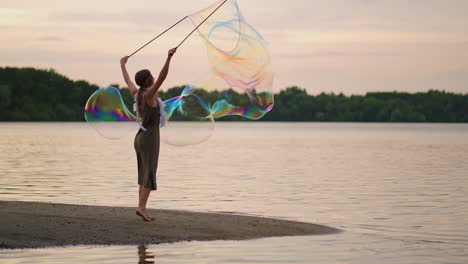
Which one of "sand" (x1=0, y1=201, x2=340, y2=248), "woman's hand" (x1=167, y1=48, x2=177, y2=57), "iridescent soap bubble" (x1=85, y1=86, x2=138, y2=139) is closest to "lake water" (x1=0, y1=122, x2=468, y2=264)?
"sand" (x1=0, y1=201, x2=340, y2=248)

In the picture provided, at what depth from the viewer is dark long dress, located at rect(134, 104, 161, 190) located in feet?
49.2

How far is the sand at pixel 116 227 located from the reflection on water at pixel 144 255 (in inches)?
12.6

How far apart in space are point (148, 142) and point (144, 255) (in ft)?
7.73

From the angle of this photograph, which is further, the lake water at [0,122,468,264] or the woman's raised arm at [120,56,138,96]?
the woman's raised arm at [120,56,138,96]

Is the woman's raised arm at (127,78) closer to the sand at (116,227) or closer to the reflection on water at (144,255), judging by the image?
the sand at (116,227)

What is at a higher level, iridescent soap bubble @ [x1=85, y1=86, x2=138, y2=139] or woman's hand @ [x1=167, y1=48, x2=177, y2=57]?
woman's hand @ [x1=167, y1=48, x2=177, y2=57]

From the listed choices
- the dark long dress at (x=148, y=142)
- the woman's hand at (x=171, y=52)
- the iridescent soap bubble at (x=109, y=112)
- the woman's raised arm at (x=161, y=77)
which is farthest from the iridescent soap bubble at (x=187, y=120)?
the woman's hand at (x=171, y=52)

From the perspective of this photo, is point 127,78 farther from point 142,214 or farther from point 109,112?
point 142,214

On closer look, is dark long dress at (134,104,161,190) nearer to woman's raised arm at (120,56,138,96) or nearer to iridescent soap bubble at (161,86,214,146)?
woman's raised arm at (120,56,138,96)

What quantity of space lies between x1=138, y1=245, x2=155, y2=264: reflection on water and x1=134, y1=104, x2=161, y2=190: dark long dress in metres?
1.59

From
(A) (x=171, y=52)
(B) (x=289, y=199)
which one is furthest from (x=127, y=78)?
(B) (x=289, y=199)

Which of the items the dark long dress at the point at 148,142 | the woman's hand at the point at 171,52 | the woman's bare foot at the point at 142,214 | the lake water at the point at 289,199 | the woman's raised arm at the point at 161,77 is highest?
the woman's hand at the point at 171,52

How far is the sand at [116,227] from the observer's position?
1409 cm

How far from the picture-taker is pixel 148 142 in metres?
Result: 15.1
